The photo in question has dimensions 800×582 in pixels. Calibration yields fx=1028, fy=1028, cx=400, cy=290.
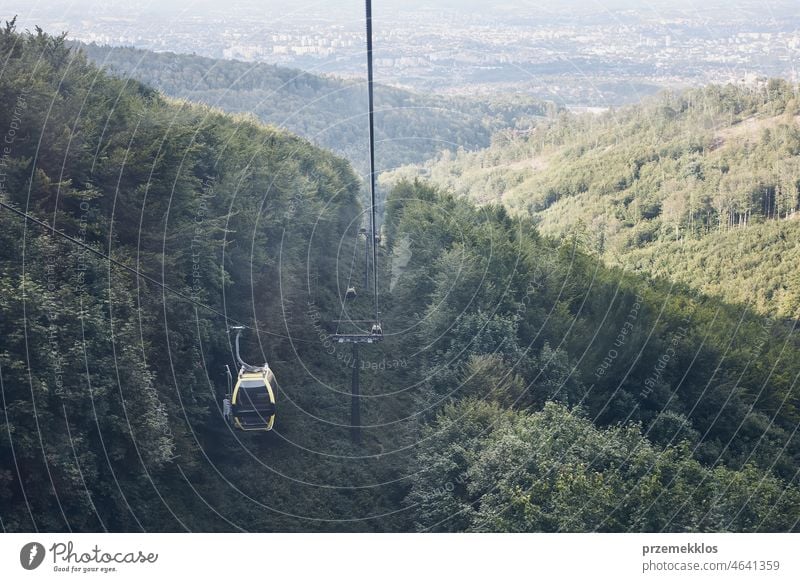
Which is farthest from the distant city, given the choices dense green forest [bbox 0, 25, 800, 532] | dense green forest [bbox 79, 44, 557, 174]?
dense green forest [bbox 0, 25, 800, 532]

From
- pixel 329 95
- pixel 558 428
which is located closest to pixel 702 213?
pixel 329 95

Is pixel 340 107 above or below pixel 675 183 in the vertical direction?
above

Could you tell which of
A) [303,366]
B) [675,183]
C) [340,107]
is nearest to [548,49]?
[675,183]

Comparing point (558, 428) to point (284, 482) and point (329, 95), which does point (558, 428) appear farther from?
point (329, 95)

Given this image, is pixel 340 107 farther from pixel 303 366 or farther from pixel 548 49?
pixel 303 366

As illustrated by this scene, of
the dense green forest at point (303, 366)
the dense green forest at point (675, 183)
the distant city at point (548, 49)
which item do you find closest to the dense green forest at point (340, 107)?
the dense green forest at point (675, 183)
